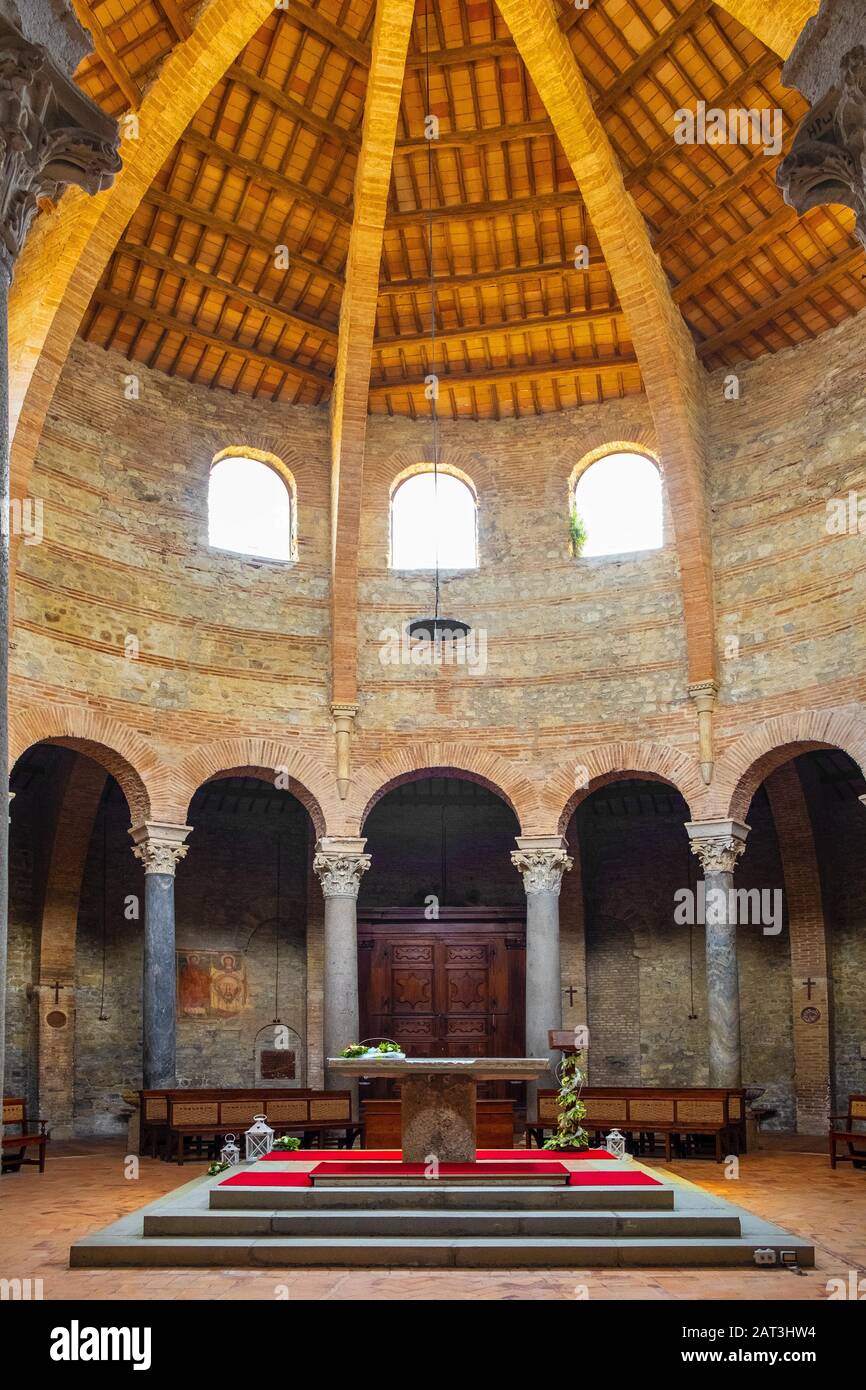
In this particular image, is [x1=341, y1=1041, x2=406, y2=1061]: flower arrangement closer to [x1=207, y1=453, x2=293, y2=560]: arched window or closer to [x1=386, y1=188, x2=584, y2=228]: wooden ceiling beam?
[x1=207, y1=453, x2=293, y2=560]: arched window

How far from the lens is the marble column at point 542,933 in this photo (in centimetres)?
1870

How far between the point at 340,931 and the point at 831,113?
1369cm

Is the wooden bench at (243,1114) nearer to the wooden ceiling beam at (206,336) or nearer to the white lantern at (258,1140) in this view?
the white lantern at (258,1140)

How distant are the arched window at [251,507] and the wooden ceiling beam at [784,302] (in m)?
6.79

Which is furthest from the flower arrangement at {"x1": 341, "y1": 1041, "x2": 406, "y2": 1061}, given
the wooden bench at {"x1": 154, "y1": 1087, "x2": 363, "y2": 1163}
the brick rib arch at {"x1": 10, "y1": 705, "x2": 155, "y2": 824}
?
the brick rib arch at {"x1": 10, "y1": 705, "x2": 155, "y2": 824}

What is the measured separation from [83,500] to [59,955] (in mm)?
7280

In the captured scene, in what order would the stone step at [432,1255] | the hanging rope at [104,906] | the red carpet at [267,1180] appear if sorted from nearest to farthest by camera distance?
the stone step at [432,1255] < the red carpet at [267,1180] < the hanging rope at [104,906]

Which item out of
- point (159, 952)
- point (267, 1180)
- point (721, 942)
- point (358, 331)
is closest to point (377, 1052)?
point (267, 1180)

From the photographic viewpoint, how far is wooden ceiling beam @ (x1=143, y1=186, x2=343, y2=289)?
57.6 ft

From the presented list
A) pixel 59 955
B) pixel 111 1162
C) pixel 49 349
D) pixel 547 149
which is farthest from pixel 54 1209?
pixel 547 149

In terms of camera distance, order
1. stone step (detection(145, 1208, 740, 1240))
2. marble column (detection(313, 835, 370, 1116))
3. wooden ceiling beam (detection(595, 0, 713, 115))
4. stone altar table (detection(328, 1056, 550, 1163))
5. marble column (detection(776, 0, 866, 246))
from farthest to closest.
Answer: marble column (detection(313, 835, 370, 1116)), wooden ceiling beam (detection(595, 0, 713, 115)), stone altar table (detection(328, 1056, 550, 1163)), stone step (detection(145, 1208, 740, 1240)), marble column (detection(776, 0, 866, 246))

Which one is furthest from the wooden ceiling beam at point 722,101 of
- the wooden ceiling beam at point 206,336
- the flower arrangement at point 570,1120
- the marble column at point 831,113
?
the flower arrangement at point 570,1120

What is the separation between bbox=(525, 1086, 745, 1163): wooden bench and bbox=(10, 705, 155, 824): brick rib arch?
663 cm

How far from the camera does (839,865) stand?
2152 cm
